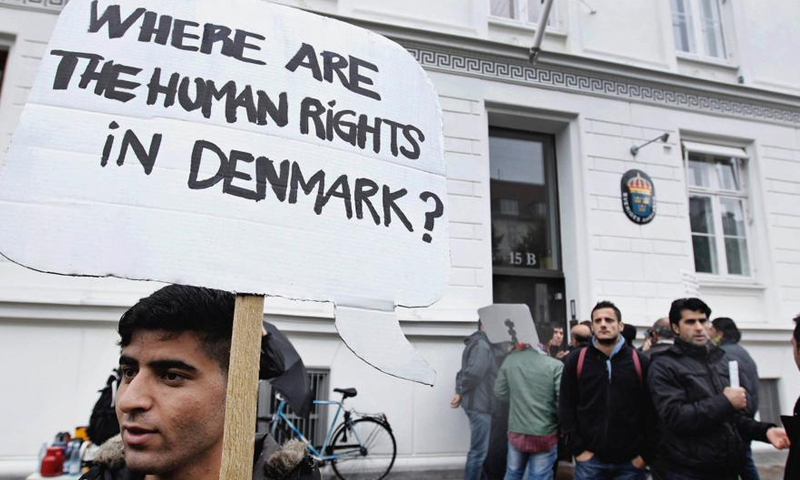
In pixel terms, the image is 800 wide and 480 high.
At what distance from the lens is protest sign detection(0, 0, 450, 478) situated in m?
1.13

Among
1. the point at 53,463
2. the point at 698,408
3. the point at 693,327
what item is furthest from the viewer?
the point at 53,463

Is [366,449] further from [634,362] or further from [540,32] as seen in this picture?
[540,32]

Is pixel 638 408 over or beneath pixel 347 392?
over

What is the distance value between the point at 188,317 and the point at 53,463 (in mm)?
3527

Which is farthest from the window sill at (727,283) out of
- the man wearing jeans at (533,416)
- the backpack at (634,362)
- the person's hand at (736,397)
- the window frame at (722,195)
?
the person's hand at (736,397)

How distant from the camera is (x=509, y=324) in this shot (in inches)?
185

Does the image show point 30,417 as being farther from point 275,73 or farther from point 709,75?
point 709,75

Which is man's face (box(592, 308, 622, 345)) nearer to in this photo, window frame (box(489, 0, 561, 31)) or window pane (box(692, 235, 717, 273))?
window pane (box(692, 235, 717, 273))

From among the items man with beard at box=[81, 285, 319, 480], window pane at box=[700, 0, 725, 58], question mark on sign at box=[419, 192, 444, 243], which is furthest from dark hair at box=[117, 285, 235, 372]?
window pane at box=[700, 0, 725, 58]

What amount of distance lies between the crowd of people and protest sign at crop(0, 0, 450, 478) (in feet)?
6.45

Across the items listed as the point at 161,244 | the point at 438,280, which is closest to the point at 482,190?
the point at 438,280

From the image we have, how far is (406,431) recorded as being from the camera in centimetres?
→ 589

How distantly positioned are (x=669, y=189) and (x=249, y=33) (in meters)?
7.60

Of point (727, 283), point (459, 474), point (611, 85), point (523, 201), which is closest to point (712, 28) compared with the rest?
point (611, 85)
